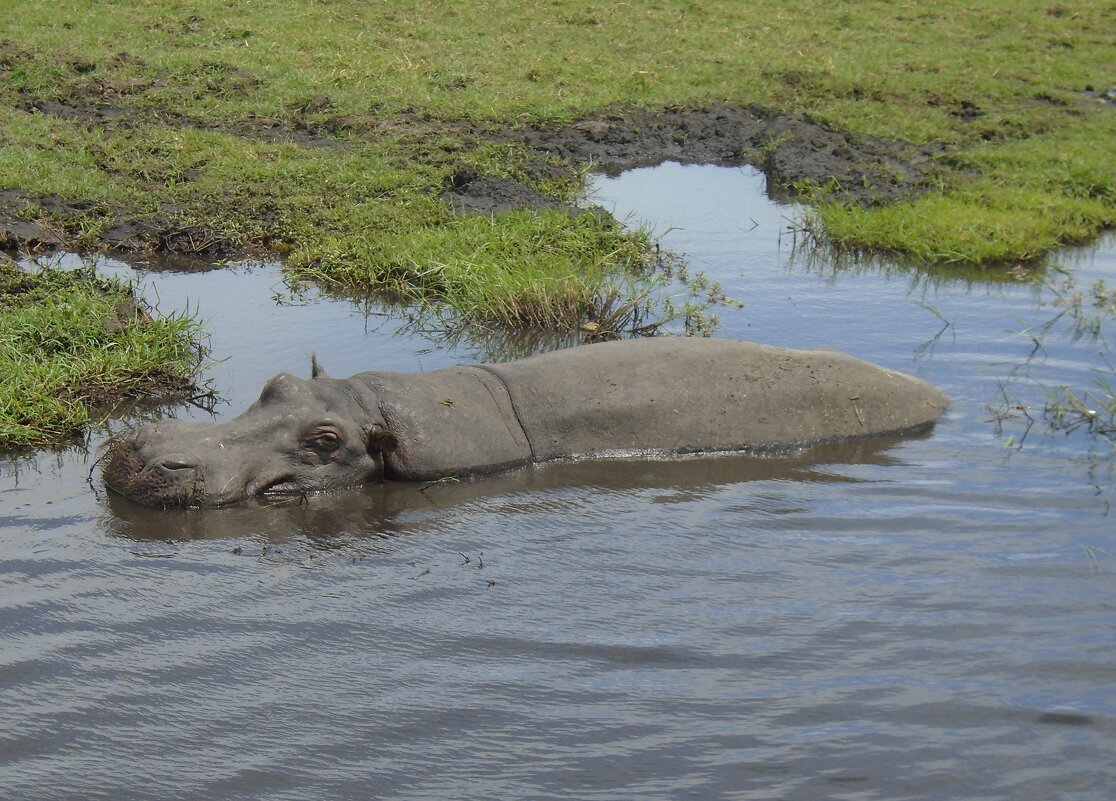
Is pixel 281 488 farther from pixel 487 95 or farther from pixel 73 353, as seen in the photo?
pixel 487 95

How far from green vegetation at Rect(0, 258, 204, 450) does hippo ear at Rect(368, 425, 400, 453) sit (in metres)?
1.80

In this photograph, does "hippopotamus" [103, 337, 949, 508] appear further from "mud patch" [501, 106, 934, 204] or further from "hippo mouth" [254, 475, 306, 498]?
"mud patch" [501, 106, 934, 204]

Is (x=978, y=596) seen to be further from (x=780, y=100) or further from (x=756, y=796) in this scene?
(x=780, y=100)

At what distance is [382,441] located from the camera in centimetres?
672

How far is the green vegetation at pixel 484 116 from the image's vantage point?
10.6 meters

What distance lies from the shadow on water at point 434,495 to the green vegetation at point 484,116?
219 centimetres

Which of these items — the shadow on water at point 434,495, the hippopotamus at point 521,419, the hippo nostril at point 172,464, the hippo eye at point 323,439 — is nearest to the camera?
the shadow on water at point 434,495

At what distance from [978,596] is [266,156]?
902 cm

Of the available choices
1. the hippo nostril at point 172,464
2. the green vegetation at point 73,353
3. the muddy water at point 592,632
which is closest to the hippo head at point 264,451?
the hippo nostril at point 172,464

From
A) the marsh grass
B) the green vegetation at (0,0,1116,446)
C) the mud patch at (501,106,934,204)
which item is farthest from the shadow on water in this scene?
the mud patch at (501,106,934,204)

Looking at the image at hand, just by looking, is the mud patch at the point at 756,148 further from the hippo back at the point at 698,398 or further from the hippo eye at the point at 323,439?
the hippo eye at the point at 323,439

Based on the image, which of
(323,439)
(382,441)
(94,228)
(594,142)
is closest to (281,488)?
(323,439)

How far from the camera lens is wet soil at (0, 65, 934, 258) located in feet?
38.6

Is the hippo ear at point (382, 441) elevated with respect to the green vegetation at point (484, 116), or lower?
lower
